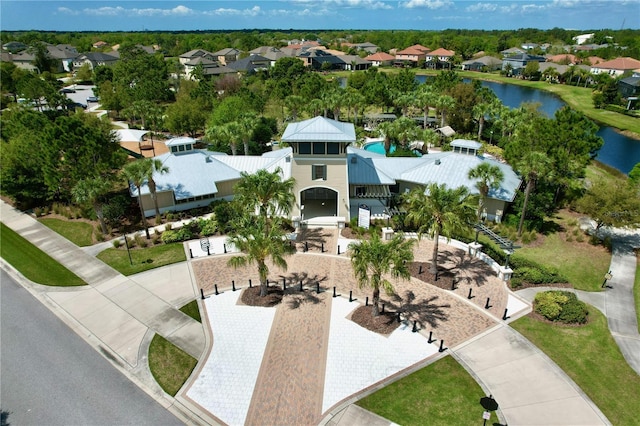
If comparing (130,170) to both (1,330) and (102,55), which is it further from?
(102,55)

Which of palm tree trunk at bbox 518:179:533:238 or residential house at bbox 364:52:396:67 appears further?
residential house at bbox 364:52:396:67

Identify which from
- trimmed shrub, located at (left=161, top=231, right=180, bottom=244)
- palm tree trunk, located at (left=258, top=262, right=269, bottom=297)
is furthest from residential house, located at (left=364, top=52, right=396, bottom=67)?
palm tree trunk, located at (left=258, top=262, right=269, bottom=297)

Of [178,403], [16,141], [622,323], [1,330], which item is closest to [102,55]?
[16,141]

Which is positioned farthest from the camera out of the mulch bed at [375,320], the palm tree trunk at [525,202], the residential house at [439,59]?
the residential house at [439,59]

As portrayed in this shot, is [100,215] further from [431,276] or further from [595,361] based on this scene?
[595,361]

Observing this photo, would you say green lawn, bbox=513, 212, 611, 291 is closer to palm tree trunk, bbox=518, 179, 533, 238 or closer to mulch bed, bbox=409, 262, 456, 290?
palm tree trunk, bbox=518, 179, 533, 238

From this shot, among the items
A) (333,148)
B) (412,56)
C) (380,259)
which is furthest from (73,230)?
(412,56)

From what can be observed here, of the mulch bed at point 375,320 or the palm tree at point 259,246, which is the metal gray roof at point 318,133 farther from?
the mulch bed at point 375,320

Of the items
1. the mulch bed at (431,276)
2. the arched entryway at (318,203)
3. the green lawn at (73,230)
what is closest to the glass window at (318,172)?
the arched entryway at (318,203)

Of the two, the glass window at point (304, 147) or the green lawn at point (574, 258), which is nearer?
the green lawn at point (574, 258)
